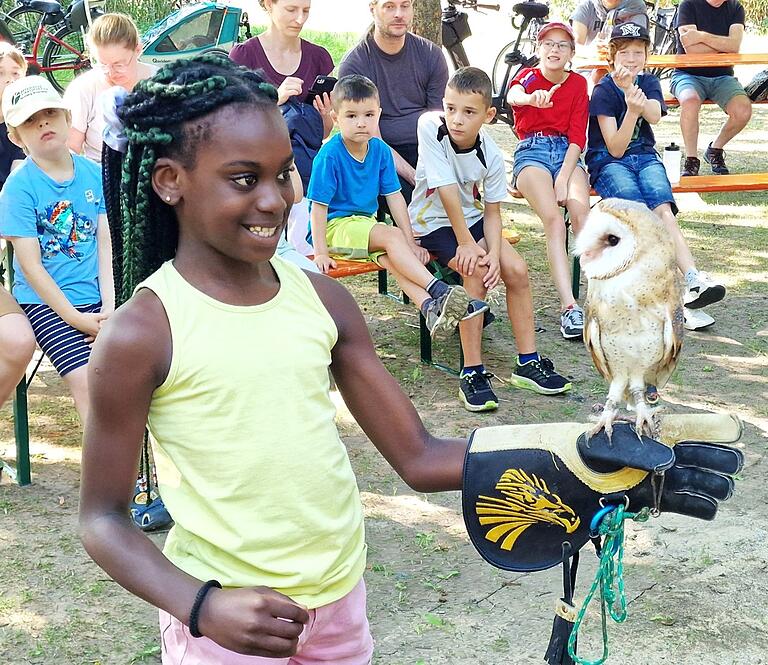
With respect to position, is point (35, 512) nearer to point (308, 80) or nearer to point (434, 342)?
point (434, 342)

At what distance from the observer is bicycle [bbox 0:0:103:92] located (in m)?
12.0

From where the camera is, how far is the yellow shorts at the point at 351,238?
4863 millimetres

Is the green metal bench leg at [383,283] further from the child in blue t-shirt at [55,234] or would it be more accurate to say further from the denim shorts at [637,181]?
the child in blue t-shirt at [55,234]

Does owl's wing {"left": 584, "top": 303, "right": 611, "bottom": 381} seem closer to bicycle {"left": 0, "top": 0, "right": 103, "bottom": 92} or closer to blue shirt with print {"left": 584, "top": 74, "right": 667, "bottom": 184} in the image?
blue shirt with print {"left": 584, "top": 74, "right": 667, "bottom": 184}

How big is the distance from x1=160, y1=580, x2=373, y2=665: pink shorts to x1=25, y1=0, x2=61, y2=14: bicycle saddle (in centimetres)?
1185

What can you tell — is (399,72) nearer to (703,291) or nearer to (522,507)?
(703,291)

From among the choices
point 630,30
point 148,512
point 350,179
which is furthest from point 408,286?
point 630,30

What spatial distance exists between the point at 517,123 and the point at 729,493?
4.35 meters

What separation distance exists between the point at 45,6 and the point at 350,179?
8.80 meters

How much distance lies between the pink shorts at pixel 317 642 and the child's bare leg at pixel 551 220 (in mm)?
3816

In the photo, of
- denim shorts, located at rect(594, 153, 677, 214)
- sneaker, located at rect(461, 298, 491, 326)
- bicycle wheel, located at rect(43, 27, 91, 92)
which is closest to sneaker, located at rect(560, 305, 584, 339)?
denim shorts, located at rect(594, 153, 677, 214)

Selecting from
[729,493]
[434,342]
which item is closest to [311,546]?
[729,493]

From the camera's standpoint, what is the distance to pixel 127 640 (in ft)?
9.82

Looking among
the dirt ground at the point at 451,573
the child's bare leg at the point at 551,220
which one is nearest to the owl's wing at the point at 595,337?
the dirt ground at the point at 451,573
